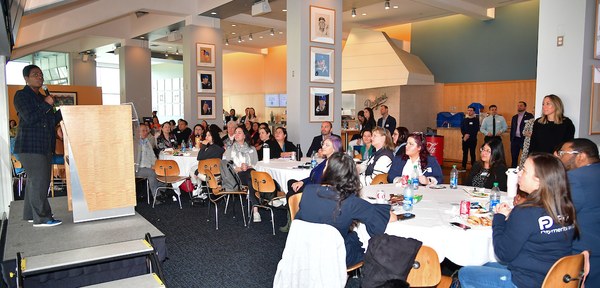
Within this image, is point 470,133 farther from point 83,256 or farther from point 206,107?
point 83,256

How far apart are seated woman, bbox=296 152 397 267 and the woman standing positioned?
9.86 feet

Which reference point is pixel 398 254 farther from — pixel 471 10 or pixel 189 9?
pixel 471 10

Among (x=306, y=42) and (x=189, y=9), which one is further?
(x=189, y=9)

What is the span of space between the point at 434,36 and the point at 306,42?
6.74m

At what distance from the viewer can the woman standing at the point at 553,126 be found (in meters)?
4.70

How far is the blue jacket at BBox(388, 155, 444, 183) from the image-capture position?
13.9 feet

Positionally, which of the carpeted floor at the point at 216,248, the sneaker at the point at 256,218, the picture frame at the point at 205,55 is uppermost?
the picture frame at the point at 205,55

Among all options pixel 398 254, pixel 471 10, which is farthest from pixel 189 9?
pixel 398 254

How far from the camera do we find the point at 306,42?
7.45 metres

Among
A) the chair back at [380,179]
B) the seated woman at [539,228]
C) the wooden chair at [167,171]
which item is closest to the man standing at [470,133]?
the chair back at [380,179]

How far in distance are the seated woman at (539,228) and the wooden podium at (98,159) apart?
2.91m

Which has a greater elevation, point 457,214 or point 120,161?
point 120,161

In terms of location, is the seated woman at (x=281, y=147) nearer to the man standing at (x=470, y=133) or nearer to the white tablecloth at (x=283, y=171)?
the white tablecloth at (x=283, y=171)

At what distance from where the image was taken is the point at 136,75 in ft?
46.2
